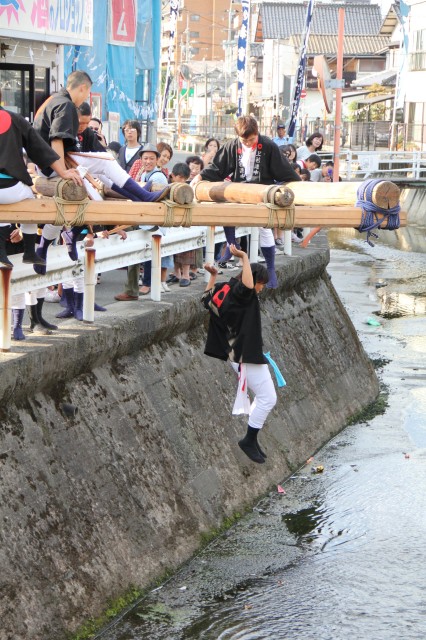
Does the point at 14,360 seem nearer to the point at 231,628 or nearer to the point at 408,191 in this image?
the point at 231,628

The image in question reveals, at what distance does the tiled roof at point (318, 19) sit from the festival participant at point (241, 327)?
60.5 m

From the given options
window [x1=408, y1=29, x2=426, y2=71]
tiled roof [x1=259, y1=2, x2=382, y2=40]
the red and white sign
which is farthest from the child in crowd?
tiled roof [x1=259, y1=2, x2=382, y2=40]

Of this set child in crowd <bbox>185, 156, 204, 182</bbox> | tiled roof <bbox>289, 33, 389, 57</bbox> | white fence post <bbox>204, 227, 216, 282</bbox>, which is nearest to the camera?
white fence post <bbox>204, 227, 216, 282</bbox>

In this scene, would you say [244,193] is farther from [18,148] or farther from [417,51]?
[417,51]

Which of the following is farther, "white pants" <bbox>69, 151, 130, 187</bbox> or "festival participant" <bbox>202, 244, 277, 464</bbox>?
"festival participant" <bbox>202, 244, 277, 464</bbox>

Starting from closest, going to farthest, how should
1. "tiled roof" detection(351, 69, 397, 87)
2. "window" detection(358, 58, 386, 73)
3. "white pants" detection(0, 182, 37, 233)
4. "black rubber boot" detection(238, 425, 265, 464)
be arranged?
1. "white pants" detection(0, 182, 37, 233)
2. "black rubber boot" detection(238, 425, 265, 464)
3. "tiled roof" detection(351, 69, 397, 87)
4. "window" detection(358, 58, 386, 73)

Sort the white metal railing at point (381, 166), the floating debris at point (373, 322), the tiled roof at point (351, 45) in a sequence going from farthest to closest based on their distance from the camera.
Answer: the tiled roof at point (351, 45) → the white metal railing at point (381, 166) → the floating debris at point (373, 322)

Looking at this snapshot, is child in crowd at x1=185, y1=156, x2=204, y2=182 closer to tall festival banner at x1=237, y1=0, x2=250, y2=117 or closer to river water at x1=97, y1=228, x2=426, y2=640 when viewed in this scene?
river water at x1=97, y1=228, x2=426, y2=640

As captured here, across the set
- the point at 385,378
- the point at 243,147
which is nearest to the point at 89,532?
the point at 243,147

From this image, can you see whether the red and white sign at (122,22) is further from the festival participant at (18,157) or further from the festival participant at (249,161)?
the festival participant at (18,157)

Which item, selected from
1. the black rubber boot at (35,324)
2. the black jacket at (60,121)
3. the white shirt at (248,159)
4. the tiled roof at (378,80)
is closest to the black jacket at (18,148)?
the black jacket at (60,121)

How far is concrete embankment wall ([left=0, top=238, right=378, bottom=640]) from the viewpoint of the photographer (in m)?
6.82

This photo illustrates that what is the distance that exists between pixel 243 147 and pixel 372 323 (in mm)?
8926

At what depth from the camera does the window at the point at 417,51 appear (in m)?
44.2
